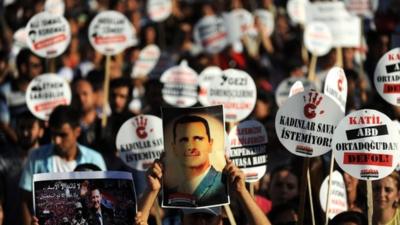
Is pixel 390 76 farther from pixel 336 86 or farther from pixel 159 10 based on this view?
pixel 159 10

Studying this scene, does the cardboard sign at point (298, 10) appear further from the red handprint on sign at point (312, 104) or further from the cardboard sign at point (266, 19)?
the red handprint on sign at point (312, 104)

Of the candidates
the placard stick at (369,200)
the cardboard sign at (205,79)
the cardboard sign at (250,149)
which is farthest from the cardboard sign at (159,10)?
the placard stick at (369,200)

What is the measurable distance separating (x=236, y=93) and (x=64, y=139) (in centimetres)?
133

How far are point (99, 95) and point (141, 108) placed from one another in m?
0.44

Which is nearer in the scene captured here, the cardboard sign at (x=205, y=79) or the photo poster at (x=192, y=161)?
the photo poster at (x=192, y=161)

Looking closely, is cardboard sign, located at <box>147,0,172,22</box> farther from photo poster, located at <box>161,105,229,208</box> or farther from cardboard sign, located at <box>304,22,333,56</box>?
photo poster, located at <box>161,105,229,208</box>

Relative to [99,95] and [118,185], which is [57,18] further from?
[118,185]

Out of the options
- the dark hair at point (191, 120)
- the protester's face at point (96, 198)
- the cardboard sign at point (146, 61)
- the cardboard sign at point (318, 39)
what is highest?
the dark hair at point (191, 120)

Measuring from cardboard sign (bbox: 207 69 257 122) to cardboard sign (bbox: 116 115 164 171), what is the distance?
867mm

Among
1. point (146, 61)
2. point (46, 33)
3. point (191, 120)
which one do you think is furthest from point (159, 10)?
point (191, 120)

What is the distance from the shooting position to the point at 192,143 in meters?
7.18

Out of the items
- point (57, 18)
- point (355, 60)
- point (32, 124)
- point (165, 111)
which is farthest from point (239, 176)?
point (355, 60)

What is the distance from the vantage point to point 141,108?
1260 centimetres

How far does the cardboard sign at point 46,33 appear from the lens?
11.3 meters
